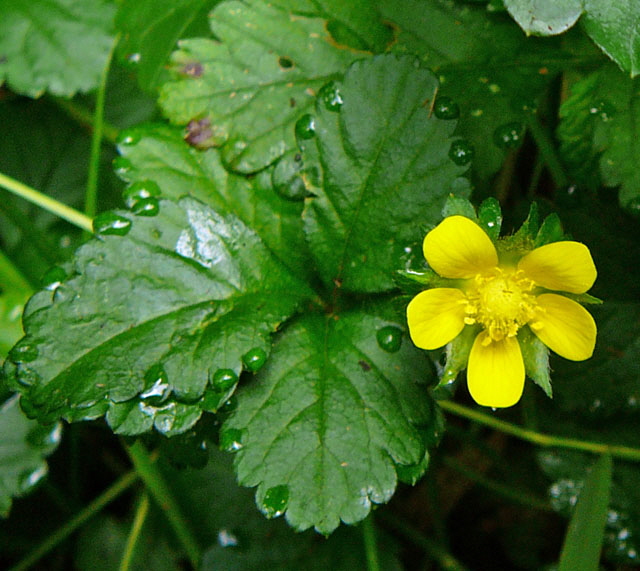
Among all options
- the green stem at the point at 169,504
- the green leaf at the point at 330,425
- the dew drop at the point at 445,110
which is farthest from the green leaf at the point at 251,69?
the green stem at the point at 169,504

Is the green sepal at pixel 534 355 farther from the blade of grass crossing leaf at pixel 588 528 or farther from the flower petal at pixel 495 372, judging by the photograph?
the blade of grass crossing leaf at pixel 588 528

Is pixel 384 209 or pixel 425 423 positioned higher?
pixel 384 209

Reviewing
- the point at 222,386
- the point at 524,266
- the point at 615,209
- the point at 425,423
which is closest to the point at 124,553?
the point at 222,386

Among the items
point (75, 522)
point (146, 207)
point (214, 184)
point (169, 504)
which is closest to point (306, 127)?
point (214, 184)

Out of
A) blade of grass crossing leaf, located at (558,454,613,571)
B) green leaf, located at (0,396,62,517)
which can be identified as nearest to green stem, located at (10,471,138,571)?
→ green leaf, located at (0,396,62,517)

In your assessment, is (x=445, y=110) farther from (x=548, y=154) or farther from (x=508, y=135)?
(x=548, y=154)

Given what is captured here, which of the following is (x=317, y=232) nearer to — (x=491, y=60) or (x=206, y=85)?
(x=206, y=85)

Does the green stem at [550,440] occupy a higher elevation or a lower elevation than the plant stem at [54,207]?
lower
